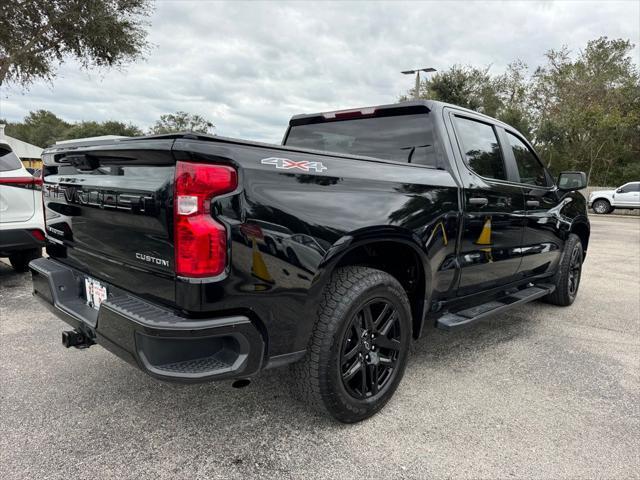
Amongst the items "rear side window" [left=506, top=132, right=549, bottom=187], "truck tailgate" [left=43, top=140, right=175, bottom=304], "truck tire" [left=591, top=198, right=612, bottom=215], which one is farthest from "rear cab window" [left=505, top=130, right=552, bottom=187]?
"truck tire" [left=591, top=198, right=612, bottom=215]

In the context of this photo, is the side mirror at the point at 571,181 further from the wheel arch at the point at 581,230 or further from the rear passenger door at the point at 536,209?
the wheel arch at the point at 581,230

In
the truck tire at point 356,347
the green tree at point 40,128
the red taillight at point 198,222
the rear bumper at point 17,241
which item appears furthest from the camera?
the green tree at point 40,128

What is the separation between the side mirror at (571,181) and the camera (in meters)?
4.34

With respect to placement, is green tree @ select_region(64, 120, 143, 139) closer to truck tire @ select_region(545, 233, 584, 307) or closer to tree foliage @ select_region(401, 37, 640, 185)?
tree foliage @ select_region(401, 37, 640, 185)

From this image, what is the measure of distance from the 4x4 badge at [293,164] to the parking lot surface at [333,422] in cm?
138

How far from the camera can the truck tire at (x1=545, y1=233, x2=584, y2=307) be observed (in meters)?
4.64

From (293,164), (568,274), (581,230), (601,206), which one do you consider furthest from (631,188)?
(293,164)

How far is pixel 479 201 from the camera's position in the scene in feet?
10.2

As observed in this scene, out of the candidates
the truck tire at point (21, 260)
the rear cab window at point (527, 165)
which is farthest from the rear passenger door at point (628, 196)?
the truck tire at point (21, 260)

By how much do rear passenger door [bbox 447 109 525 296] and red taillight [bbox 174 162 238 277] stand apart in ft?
5.88

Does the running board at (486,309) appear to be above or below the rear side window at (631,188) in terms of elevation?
below

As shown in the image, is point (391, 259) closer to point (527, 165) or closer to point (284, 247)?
point (284, 247)

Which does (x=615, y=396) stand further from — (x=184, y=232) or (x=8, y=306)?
(x=8, y=306)

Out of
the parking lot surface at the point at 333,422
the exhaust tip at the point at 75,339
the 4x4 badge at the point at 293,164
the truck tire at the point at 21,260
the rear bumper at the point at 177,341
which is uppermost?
the 4x4 badge at the point at 293,164
